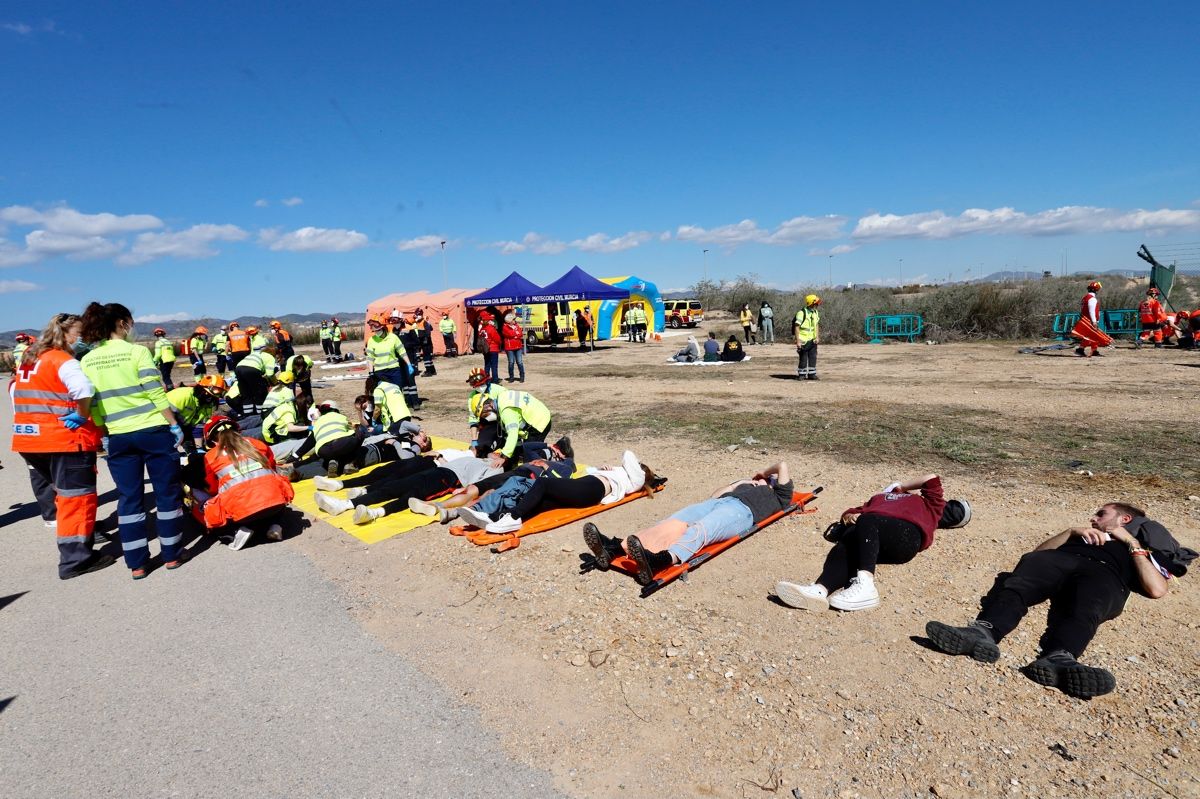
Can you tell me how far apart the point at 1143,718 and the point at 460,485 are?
5.02 m

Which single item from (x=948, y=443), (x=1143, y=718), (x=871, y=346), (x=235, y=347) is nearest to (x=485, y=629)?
(x=1143, y=718)

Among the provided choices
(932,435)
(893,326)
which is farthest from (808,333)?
(893,326)

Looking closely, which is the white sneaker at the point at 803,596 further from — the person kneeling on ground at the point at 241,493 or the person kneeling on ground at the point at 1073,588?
the person kneeling on ground at the point at 241,493

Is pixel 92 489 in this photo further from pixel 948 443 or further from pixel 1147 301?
pixel 1147 301

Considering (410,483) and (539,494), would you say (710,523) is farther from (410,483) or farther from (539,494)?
(410,483)

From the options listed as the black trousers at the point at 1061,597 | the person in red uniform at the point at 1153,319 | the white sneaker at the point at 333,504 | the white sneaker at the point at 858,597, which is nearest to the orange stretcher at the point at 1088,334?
the person in red uniform at the point at 1153,319

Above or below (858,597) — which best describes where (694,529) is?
above

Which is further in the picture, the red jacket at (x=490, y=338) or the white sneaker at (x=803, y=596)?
the red jacket at (x=490, y=338)

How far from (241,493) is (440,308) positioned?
1907cm

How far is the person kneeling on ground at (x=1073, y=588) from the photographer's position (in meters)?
3.04

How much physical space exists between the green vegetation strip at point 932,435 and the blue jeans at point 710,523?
8.65ft

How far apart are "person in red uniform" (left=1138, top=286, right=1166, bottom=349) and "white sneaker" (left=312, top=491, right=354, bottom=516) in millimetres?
19129

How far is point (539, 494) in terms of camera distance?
205 inches

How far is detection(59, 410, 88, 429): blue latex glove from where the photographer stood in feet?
15.2
